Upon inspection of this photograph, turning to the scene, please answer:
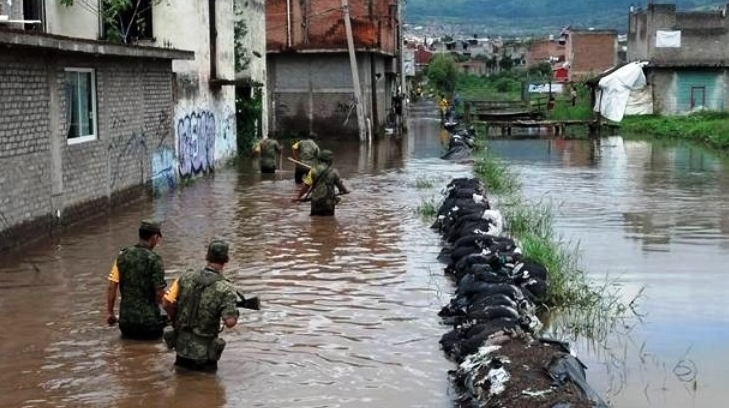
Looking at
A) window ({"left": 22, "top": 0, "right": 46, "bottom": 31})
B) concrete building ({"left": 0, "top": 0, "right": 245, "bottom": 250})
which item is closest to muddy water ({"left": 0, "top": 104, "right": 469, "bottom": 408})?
concrete building ({"left": 0, "top": 0, "right": 245, "bottom": 250})

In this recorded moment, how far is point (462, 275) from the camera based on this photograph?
12180 mm

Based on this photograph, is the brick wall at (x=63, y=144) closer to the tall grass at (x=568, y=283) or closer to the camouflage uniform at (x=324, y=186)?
the camouflage uniform at (x=324, y=186)

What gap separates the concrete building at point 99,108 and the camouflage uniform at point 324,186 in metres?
3.95

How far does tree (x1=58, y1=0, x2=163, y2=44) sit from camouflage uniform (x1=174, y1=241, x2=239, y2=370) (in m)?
15.7

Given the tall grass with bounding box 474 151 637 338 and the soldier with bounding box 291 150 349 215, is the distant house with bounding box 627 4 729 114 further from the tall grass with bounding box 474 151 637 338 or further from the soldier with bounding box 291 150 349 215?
the soldier with bounding box 291 150 349 215

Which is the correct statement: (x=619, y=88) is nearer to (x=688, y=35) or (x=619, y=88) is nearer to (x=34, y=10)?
(x=688, y=35)

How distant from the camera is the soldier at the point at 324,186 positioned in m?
17.7

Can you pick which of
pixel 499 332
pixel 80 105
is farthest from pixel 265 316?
pixel 80 105

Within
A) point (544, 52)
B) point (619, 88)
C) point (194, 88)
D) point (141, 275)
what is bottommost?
point (141, 275)

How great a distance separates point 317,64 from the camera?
42.3 meters

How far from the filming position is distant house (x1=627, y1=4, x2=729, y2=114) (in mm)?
47281

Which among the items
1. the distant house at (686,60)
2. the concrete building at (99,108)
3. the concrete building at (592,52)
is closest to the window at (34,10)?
the concrete building at (99,108)

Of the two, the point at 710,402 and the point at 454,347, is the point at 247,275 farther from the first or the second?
the point at 710,402

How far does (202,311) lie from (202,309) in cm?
2
